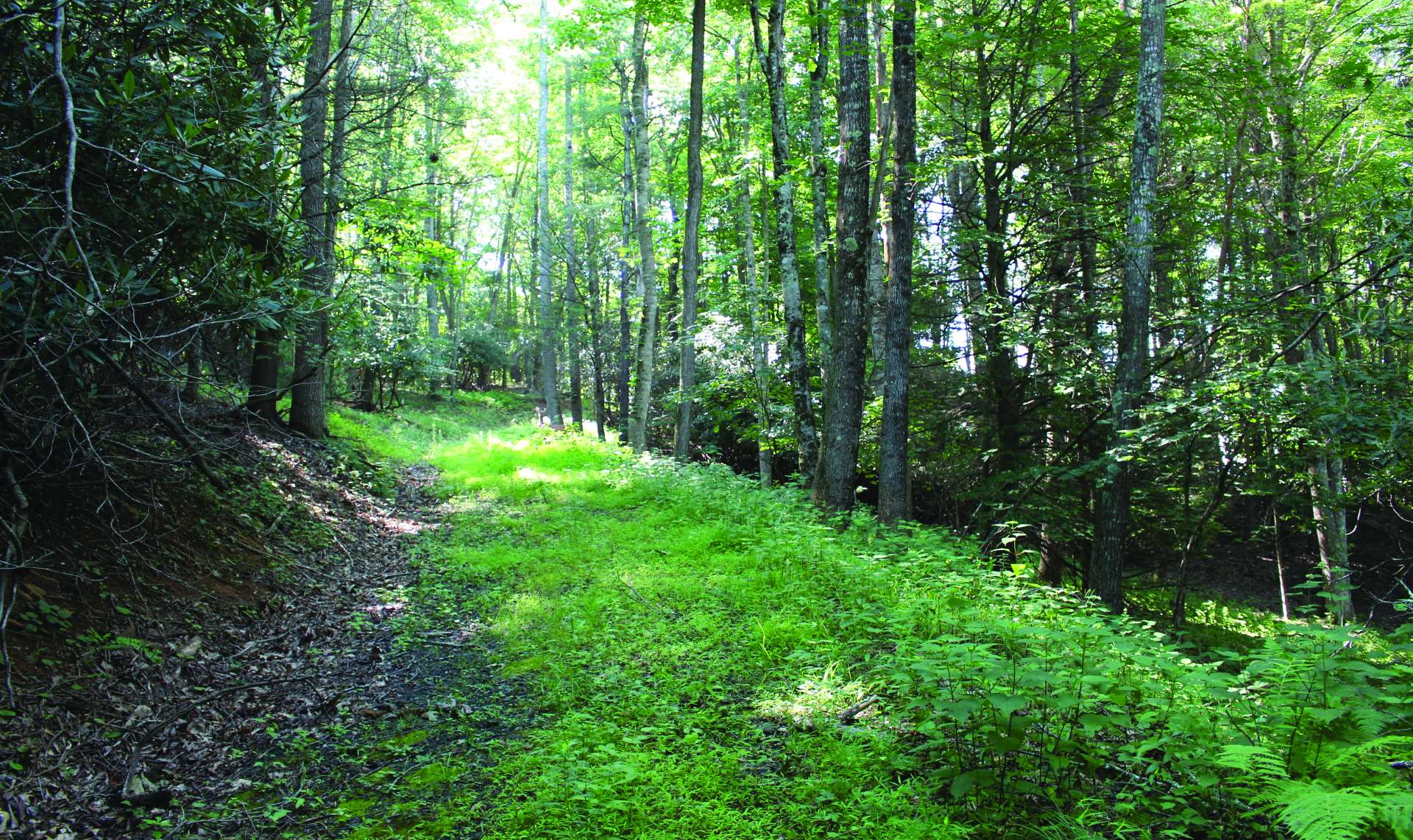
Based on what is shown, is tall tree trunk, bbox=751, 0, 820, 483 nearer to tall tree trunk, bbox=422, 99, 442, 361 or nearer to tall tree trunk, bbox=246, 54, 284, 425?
tall tree trunk, bbox=246, 54, 284, 425

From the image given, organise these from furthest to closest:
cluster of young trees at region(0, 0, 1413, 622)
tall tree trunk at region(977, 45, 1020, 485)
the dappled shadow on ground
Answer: tall tree trunk at region(977, 45, 1020, 485) → cluster of young trees at region(0, 0, 1413, 622) → the dappled shadow on ground

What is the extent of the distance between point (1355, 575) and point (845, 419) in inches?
607

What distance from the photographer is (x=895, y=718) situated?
3.54 meters

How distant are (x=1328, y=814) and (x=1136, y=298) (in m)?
8.32

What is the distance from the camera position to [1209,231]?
11.4 meters

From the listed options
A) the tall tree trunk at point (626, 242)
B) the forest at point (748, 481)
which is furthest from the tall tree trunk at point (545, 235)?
the forest at point (748, 481)

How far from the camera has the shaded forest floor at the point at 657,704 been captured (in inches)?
111

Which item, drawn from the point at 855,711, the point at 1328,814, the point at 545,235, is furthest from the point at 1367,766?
the point at 545,235

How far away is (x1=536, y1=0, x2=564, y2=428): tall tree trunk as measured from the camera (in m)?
20.2

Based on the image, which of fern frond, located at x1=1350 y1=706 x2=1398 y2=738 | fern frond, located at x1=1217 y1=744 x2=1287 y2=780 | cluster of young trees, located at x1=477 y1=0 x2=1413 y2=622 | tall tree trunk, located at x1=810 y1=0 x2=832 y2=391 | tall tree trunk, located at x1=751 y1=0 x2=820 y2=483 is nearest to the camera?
fern frond, located at x1=1217 y1=744 x2=1287 y2=780

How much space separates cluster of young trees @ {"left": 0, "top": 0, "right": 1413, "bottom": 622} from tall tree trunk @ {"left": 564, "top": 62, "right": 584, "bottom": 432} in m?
0.32

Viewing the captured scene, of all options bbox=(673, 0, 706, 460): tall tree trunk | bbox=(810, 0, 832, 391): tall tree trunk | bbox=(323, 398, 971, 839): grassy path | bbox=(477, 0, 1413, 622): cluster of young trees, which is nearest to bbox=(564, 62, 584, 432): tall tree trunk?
bbox=(477, 0, 1413, 622): cluster of young trees

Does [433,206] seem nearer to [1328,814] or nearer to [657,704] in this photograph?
[657,704]

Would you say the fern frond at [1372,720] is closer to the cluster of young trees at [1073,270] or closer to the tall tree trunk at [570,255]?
the cluster of young trees at [1073,270]
